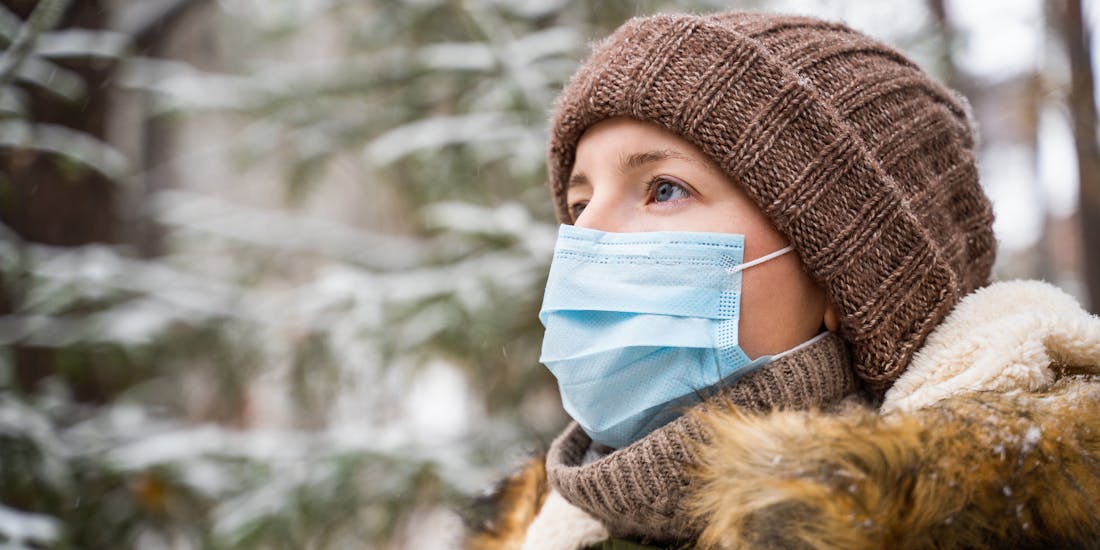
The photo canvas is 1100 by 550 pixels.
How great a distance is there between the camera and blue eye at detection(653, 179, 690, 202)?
5.24 ft

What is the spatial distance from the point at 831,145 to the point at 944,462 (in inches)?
26.0

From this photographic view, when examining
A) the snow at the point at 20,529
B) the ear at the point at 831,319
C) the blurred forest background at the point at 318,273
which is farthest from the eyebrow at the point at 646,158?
the snow at the point at 20,529

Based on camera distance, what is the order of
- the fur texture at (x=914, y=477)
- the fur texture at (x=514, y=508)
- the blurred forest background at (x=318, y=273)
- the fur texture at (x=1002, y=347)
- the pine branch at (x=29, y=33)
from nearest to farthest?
the fur texture at (x=914, y=477), the fur texture at (x=1002, y=347), the pine branch at (x=29, y=33), the fur texture at (x=514, y=508), the blurred forest background at (x=318, y=273)

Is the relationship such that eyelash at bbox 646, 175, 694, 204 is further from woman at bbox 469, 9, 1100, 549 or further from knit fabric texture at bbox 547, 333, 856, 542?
knit fabric texture at bbox 547, 333, 856, 542

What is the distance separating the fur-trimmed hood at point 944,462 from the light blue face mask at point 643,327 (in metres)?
0.16

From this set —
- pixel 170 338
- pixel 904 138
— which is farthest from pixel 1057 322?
pixel 170 338

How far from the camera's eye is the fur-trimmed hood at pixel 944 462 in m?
1.12

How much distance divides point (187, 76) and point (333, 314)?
5.37 feet

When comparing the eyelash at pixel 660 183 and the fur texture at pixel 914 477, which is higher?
the eyelash at pixel 660 183

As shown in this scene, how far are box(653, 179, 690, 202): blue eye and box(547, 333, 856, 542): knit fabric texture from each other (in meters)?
0.39

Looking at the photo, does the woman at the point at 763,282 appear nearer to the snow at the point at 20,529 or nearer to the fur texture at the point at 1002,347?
the fur texture at the point at 1002,347

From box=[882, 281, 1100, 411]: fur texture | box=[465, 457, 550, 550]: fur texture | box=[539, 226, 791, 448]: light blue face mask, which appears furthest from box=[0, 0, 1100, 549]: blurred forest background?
box=[882, 281, 1100, 411]: fur texture

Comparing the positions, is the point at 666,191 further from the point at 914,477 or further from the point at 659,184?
the point at 914,477

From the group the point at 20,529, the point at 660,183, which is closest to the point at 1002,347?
the point at 660,183
